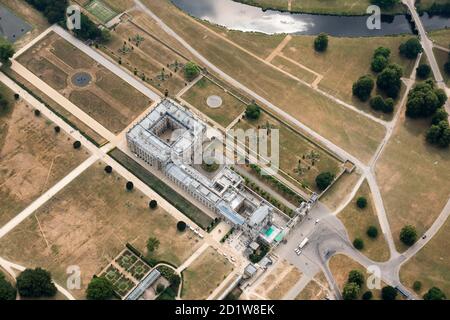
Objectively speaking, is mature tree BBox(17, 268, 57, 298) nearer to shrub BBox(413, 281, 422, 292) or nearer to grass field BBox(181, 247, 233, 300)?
grass field BBox(181, 247, 233, 300)

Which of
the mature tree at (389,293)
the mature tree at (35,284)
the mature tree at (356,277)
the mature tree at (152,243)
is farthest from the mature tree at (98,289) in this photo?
the mature tree at (389,293)

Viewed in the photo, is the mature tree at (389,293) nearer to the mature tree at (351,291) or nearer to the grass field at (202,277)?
the mature tree at (351,291)

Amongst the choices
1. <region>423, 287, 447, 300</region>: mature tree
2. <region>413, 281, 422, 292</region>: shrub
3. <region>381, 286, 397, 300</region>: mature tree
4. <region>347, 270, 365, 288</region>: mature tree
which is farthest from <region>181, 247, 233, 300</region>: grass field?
<region>423, 287, 447, 300</region>: mature tree

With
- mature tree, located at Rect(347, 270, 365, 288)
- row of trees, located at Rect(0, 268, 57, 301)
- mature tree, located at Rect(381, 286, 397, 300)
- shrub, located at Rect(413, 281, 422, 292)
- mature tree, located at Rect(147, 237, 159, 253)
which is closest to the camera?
row of trees, located at Rect(0, 268, 57, 301)

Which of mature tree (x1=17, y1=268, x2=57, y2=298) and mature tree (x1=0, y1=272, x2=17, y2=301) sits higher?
mature tree (x1=17, y1=268, x2=57, y2=298)

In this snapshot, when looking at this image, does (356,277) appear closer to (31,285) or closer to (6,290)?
(31,285)
